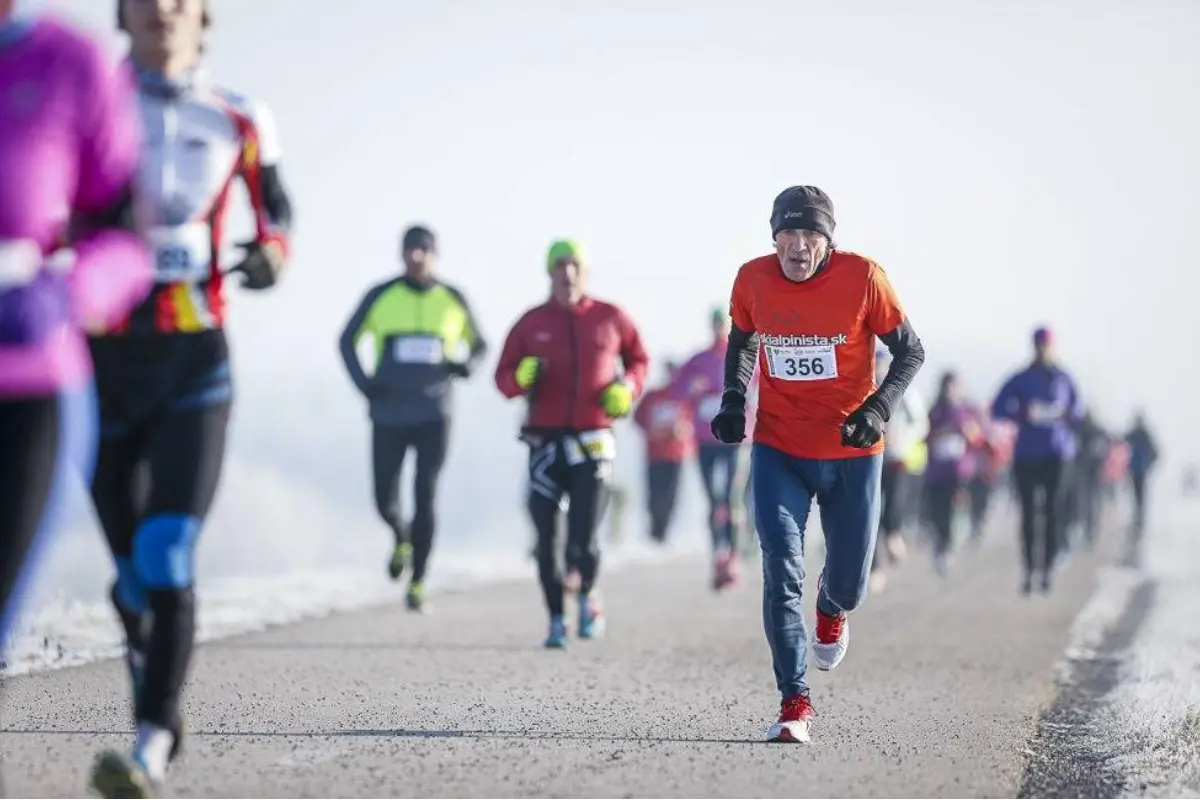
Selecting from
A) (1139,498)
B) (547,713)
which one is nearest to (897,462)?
(547,713)

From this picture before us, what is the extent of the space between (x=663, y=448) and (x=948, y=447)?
324 centimetres

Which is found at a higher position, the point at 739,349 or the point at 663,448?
the point at 739,349

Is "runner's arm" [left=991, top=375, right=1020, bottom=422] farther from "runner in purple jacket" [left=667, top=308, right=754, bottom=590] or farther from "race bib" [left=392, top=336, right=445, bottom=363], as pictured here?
"race bib" [left=392, top=336, right=445, bottom=363]

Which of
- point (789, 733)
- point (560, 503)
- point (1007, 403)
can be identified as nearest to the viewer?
point (789, 733)

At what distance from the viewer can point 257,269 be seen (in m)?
4.71

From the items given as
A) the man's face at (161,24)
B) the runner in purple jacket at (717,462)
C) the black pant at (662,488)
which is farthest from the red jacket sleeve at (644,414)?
the man's face at (161,24)

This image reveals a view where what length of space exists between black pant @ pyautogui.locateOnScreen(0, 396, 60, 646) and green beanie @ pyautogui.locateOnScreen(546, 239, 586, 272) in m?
6.18

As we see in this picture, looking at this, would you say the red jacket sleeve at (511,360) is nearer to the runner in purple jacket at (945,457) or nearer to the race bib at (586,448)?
the race bib at (586,448)

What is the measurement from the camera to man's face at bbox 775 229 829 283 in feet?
21.1

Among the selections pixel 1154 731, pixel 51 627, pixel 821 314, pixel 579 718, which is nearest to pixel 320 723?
pixel 579 718

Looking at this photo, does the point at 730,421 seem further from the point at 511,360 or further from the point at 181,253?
the point at 511,360

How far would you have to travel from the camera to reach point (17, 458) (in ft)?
11.8

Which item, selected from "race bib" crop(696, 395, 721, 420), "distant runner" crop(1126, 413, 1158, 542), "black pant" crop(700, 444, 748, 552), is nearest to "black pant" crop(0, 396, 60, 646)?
"black pant" crop(700, 444, 748, 552)

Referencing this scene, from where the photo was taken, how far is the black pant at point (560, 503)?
380 inches
